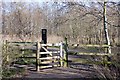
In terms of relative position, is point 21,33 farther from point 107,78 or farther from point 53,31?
point 107,78

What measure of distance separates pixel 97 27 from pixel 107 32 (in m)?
1.15

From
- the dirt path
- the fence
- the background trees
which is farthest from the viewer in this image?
the background trees

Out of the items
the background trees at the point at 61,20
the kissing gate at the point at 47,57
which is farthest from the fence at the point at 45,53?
the background trees at the point at 61,20

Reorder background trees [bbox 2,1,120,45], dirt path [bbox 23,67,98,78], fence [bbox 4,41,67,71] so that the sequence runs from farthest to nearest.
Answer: background trees [bbox 2,1,120,45]
fence [bbox 4,41,67,71]
dirt path [bbox 23,67,98,78]

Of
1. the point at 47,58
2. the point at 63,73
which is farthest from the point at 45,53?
the point at 63,73

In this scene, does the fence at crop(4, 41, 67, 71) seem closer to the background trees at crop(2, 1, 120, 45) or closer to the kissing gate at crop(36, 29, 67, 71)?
the kissing gate at crop(36, 29, 67, 71)

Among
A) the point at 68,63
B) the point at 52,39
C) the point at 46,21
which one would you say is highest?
the point at 46,21

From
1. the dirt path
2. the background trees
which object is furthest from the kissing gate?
the background trees

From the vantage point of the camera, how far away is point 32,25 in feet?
49.6

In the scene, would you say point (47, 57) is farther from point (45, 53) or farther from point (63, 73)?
point (63, 73)

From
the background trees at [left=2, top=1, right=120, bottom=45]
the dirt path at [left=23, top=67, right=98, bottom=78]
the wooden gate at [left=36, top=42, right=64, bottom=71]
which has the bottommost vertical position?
the dirt path at [left=23, top=67, right=98, bottom=78]

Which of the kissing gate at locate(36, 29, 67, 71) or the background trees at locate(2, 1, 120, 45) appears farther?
the background trees at locate(2, 1, 120, 45)

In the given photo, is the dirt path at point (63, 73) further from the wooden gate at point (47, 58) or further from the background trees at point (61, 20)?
the background trees at point (61, 20)


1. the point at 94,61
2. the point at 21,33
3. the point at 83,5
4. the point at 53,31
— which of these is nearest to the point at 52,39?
the point at 53,31
